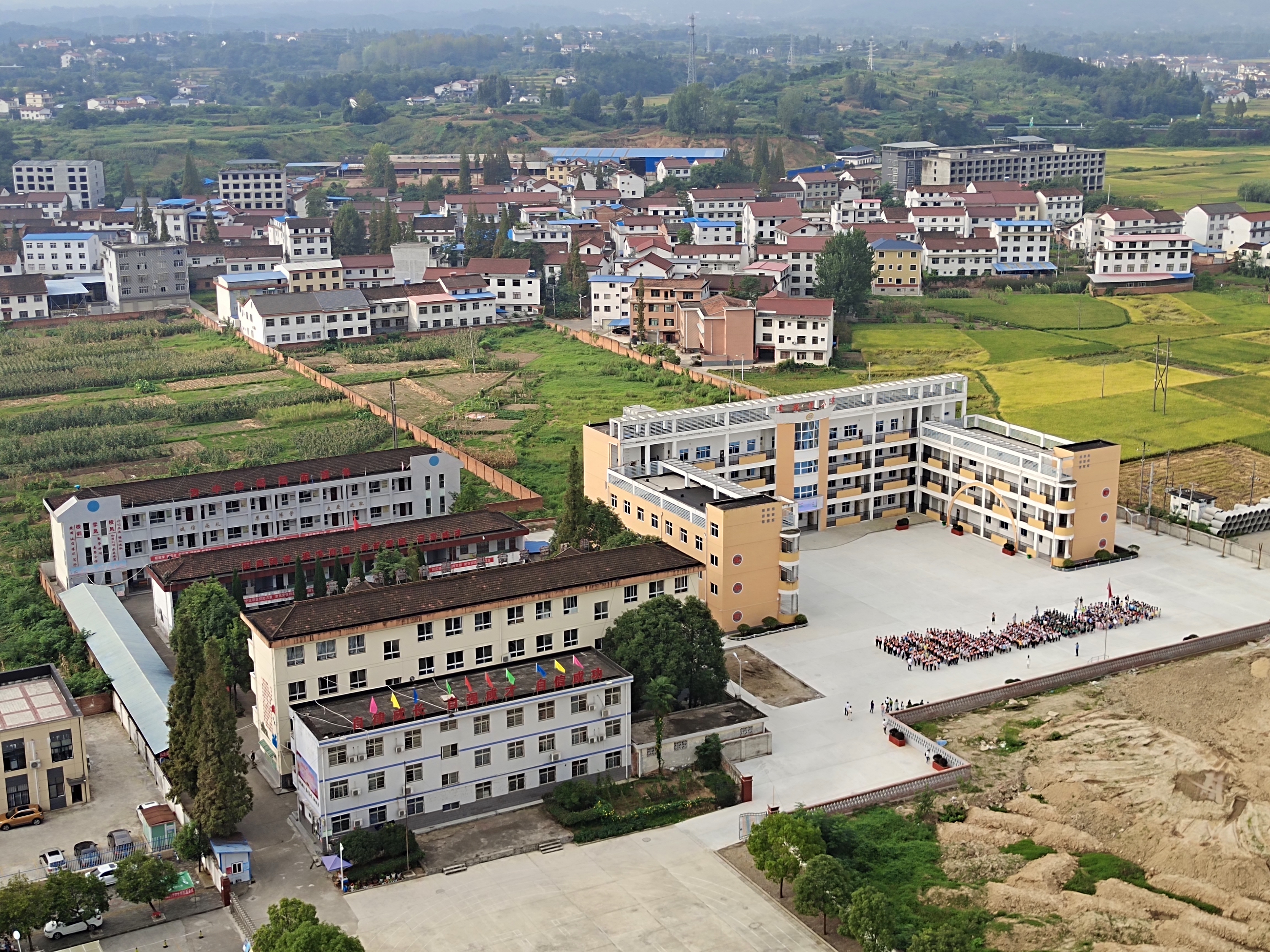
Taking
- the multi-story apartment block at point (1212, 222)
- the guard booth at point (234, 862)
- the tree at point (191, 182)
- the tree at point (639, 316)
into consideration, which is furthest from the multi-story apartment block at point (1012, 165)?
the guard booth at point (234, 862)

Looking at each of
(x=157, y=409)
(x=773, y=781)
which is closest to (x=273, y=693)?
(x=773, y=781)

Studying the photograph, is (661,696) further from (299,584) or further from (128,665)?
(128,665)

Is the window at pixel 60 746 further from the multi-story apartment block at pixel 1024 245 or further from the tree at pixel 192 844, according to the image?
the multi-story apartment block at pixel 1024 245

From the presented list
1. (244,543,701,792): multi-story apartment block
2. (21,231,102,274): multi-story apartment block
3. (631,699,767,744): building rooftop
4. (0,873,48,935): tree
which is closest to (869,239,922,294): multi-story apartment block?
(21,231,102,274): multi-story apartment block

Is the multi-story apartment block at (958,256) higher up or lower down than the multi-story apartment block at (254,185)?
lower down

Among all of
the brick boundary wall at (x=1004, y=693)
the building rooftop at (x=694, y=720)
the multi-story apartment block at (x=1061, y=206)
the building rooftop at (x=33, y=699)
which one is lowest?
the brick boundary wall at (x=1004, y=693)

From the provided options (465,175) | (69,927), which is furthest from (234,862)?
(465,175)
